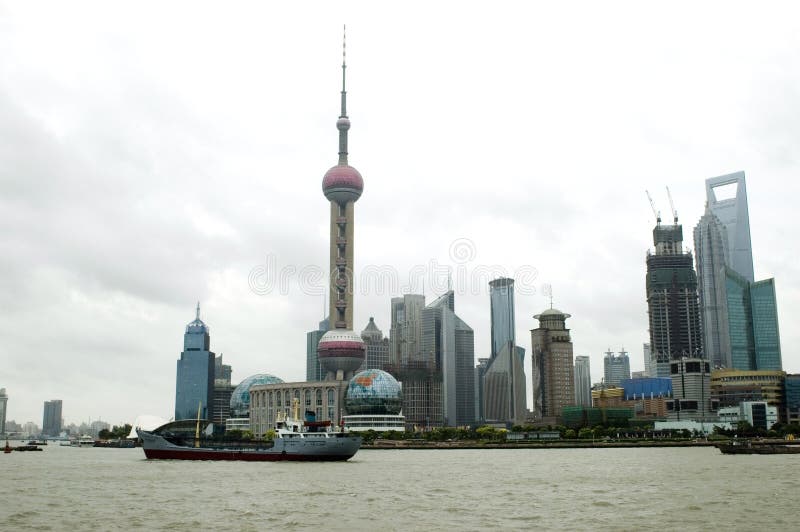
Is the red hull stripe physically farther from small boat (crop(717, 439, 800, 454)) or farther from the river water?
small boat (crop(717, 439, 800, 454))

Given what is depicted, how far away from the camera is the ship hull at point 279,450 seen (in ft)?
503

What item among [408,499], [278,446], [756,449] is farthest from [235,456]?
[756,449]

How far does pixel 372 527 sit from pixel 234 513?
1490 centimetres

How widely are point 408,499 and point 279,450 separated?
7451 centimetres

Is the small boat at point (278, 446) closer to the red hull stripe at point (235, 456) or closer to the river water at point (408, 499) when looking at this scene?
the red hull stripe at point (235, 456)

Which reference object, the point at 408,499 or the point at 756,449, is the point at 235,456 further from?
the point at 756,449

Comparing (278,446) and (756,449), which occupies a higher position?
(278,446)

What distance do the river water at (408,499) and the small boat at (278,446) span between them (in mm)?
23066

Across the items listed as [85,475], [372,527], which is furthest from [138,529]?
[85,475]

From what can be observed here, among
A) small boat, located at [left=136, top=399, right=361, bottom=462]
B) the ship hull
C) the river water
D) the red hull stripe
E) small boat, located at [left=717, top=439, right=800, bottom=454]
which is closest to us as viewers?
the river water

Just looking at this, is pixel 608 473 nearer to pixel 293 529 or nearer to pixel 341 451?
pixel 341 451

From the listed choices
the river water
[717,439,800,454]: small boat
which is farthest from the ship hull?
[717,439,800,454]: small boat

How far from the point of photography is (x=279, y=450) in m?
156

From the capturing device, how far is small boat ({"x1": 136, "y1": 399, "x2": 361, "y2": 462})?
504ft
